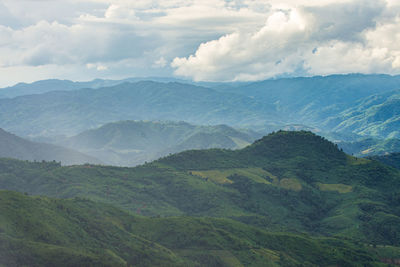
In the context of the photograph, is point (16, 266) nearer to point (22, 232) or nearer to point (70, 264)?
point (70, 264)

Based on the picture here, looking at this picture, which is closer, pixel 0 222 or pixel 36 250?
pixel 36 250

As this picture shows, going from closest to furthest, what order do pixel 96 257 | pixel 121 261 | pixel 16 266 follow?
1. pixel 16 266
2. pixel 96 257
3. pixel 121 261

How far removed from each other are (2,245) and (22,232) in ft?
69.7

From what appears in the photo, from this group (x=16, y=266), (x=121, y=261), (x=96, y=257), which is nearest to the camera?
(x=16, y=266)

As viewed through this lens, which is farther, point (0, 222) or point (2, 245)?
point (0, 222)

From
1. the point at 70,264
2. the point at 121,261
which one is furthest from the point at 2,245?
the point at 121,261

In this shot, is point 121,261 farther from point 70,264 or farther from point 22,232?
point 22,232

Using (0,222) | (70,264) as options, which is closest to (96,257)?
(70,264)

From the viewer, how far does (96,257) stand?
609 ft

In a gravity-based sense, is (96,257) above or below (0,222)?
below

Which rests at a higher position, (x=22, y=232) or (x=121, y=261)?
(x=22, y=232)

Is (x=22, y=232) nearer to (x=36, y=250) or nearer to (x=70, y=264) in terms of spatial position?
(x=36, y=250)

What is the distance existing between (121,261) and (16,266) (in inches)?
1765

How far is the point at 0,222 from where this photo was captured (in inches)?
7835
